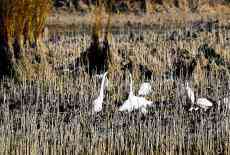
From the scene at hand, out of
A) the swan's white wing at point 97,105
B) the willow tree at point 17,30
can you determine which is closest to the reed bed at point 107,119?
the swan's white wing at point 97,105

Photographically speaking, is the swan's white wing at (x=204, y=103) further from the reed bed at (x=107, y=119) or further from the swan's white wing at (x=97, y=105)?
the swan's white wing at (x=97, y=105)

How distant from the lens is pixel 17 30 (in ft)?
27.5

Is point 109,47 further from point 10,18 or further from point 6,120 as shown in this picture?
point 6,120

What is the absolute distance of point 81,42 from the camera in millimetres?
10570

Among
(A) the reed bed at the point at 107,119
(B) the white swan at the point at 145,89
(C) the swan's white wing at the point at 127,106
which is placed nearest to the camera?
(A) the reed bed at the point at 107,119

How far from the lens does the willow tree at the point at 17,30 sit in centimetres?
811

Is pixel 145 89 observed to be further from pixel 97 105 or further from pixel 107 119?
pixel 107 119

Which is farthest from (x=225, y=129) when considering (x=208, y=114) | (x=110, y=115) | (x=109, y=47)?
(x=109, y=47)

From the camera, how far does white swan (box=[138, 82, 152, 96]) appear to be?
715cm

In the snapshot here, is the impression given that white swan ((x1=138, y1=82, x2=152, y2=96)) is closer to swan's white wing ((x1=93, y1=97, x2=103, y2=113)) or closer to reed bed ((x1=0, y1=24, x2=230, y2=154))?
reed bed ((x1=0, y1=24, x2=230, y2=154))

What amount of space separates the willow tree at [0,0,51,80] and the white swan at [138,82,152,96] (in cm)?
146

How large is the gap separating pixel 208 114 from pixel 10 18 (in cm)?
270

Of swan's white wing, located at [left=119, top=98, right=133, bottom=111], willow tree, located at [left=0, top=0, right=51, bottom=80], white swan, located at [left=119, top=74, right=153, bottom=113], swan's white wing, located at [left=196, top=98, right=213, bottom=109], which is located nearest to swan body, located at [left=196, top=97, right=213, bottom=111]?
swan's white wing, located at [left=196, top=98, right=213, bottom=109]

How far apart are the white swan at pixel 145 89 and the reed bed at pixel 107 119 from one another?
70 millimetres
